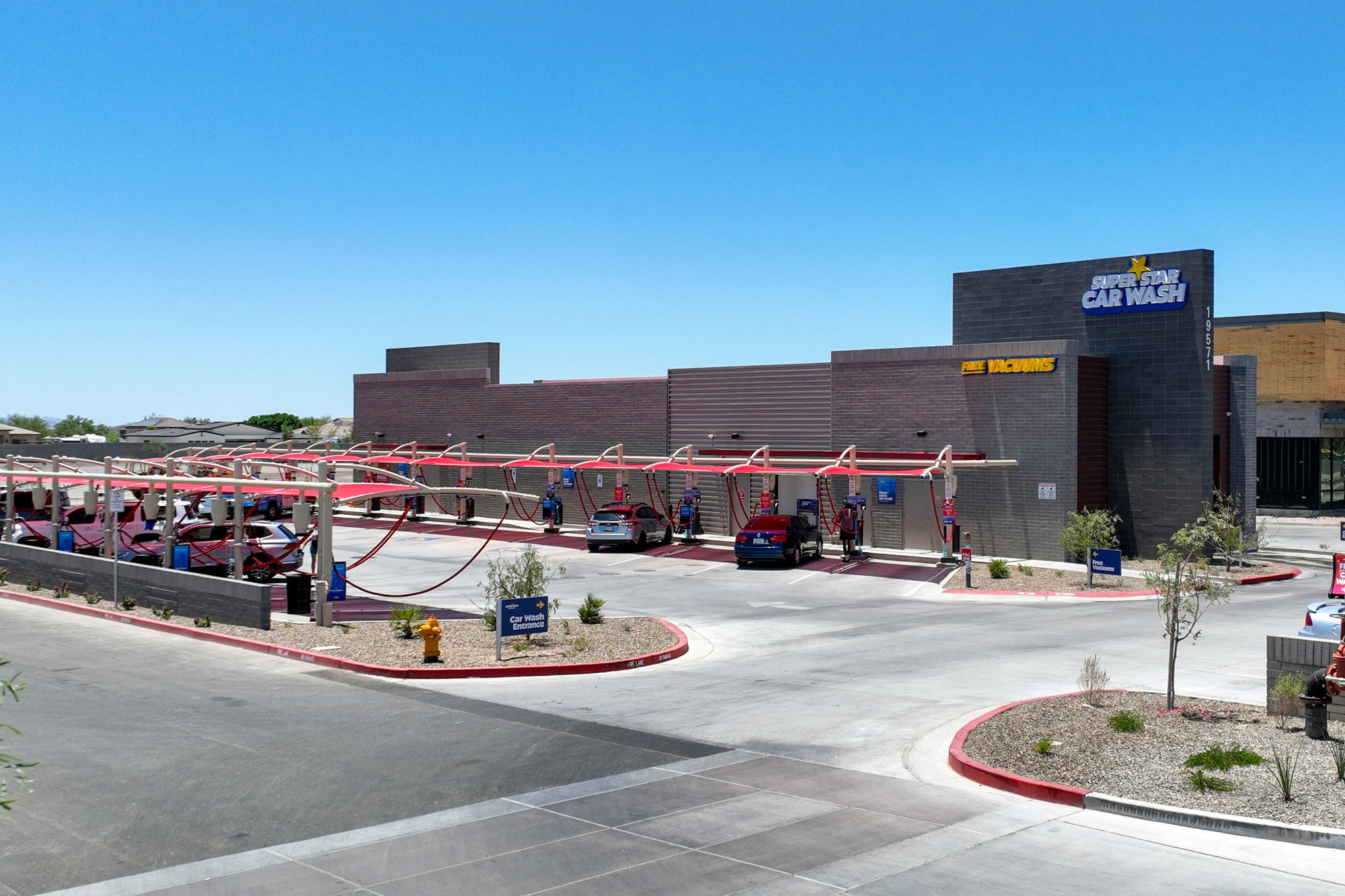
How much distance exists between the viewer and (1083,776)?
11.4 meters

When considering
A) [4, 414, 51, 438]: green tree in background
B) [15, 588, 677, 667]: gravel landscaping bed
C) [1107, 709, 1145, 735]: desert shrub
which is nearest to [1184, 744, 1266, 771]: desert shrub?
[1107, 709, 1145, 735]: desert shrub

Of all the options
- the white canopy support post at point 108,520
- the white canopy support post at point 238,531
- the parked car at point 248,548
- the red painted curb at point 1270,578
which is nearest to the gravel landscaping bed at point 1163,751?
the white canopy support post at point 238,531

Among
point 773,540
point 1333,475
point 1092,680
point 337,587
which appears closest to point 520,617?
point 337,587

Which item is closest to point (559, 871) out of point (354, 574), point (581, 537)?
point (354, 574)

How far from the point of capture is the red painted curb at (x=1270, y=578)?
3156cm

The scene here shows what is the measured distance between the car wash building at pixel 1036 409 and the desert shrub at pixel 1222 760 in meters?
23.5

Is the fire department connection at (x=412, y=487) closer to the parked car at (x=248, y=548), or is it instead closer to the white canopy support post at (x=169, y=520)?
the white canopy support post at (x=169, y=520)

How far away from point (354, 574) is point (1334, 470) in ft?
160

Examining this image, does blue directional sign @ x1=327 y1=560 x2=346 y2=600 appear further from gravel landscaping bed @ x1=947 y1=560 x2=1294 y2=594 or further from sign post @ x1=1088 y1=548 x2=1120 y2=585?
sign post @ x1=1088 y1=548 x2=1120 y2=585

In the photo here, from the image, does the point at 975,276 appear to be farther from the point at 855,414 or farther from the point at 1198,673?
the point at 1198,673

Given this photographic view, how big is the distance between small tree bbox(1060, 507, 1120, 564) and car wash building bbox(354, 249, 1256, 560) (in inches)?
20.6

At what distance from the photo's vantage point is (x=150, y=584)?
80.4 feet

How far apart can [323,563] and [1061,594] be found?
16996 millimetres

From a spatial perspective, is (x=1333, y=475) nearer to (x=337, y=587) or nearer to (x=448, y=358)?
(x=448, y=358)
